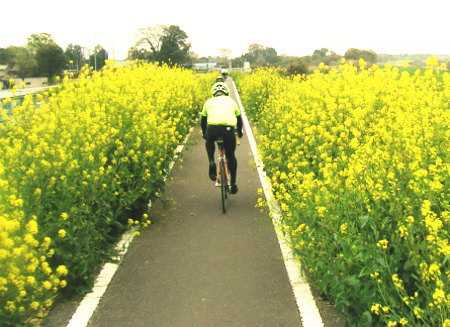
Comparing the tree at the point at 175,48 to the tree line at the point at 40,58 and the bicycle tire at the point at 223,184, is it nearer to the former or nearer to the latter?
the tree line at the point at 40,58

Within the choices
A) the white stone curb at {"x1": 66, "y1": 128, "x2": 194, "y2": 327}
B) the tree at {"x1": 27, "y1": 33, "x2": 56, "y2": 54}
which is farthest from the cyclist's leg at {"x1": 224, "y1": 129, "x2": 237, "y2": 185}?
the tree at {"x1": 27, "y1": 33, "x2": 56, "y2": 54}

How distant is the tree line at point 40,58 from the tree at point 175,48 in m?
9.70

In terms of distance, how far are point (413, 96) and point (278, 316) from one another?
23.6 ft

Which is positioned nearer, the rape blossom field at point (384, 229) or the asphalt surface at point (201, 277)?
the rape blossom field at point (384, 229)

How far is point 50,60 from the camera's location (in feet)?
371

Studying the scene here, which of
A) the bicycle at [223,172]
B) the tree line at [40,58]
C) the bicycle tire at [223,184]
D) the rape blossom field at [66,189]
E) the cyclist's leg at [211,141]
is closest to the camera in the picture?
the rape blossom field at [66,189]

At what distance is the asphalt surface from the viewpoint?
17.3 ft

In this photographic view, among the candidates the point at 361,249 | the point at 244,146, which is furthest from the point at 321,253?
the point at 244,146

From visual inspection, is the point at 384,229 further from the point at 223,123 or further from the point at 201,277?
the point at 223,123

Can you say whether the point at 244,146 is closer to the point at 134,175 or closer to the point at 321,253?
the point at 134,175

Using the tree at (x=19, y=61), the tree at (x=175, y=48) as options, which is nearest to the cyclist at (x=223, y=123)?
the tree at (x=175, y=48)

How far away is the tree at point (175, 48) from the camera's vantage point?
89.8 meters

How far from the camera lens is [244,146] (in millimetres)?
17266

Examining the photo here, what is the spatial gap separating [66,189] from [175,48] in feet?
309
